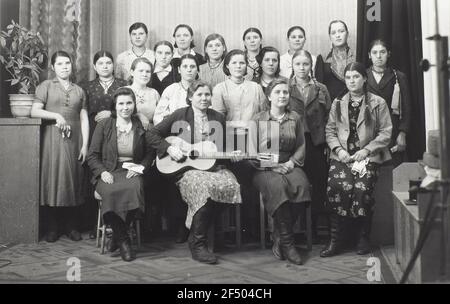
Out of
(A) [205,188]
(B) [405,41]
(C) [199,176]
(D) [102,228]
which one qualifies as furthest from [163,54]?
(B) [405,41]

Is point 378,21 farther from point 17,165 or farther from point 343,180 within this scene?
point 17,165

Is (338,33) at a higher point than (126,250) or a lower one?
higher

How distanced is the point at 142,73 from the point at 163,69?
1.16 feet

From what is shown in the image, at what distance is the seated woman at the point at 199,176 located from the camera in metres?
3.25

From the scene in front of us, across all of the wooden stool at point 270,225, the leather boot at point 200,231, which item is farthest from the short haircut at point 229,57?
the leather boot at point 200,231

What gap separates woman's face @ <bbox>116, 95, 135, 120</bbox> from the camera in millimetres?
3447

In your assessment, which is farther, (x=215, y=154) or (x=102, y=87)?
(x=102, y=87)

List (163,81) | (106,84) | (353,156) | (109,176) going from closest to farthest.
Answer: (109,176), (353,156), (106,84), (163,81)

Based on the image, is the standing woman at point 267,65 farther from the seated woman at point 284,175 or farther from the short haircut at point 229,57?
the seated woman at point 284,175

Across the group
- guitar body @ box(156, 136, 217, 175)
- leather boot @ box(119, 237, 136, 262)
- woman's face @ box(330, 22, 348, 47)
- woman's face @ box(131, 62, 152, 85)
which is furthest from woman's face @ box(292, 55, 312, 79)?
leather boot @ box(119, 237, 136, 262)

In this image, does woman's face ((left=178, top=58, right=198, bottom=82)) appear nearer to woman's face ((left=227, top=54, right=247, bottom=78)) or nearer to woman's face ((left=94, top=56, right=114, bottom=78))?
woman's face ((left=227, top=54, right=247, bottom=78))

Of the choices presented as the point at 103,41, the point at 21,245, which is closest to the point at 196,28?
the point at 103,41

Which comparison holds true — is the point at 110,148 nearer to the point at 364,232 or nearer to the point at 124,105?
the point at 124,105

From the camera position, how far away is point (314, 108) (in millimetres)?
3734
